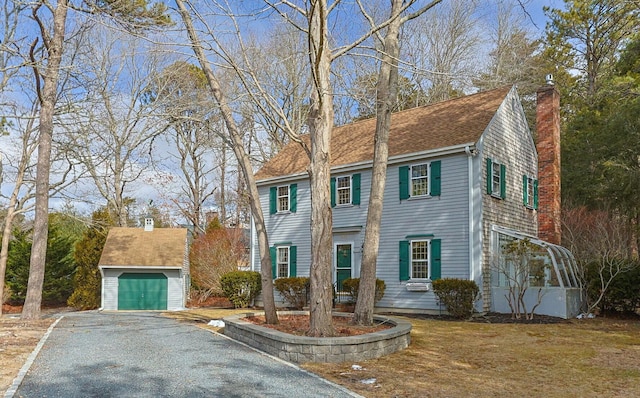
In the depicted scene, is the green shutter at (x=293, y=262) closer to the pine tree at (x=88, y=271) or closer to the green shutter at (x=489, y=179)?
the green shutter at (x=489, y=179)

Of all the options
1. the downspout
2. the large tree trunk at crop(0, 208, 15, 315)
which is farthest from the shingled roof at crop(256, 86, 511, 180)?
the large tree trunk at crop(0, 208, 15, 315)

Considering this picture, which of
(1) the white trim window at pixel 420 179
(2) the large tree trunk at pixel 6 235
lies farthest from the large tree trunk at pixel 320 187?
(2) the large tree trunk at pixel 6 235

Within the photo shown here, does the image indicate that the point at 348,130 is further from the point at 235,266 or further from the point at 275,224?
the point at 235,266

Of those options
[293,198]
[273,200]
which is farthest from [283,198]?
[293,198]

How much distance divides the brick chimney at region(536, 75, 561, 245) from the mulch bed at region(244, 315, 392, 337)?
940 centimetres

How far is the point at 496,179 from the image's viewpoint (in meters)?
15.4

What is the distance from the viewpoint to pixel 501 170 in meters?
15.7

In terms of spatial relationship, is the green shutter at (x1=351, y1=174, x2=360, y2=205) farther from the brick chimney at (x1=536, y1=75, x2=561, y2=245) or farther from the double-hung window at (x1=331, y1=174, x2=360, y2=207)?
the brick chimney at (x1=536, y1=75, x2=561, y2=245)

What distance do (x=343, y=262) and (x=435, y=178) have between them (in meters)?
4.39

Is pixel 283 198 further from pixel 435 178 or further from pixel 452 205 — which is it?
pixel 452 205

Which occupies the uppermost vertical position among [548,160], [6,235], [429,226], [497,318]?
[548,160]

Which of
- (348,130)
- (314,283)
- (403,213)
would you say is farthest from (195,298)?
(314,283)

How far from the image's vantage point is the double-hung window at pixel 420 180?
15.1 m

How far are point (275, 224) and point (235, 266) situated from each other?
4576 mm
